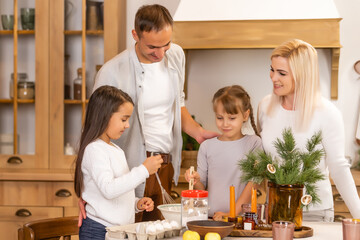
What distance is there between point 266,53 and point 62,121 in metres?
1.41

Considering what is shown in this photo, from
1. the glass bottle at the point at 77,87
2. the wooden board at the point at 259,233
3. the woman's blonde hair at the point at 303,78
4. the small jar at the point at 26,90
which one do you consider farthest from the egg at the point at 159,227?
the small jar at the point at 26,90

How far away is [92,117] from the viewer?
2.12m

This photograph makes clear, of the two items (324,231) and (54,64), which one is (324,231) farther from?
(54,64)

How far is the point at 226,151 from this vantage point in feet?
7.95

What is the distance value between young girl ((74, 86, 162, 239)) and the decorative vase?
1.48 ft

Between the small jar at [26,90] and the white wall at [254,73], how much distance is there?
71 centimetres

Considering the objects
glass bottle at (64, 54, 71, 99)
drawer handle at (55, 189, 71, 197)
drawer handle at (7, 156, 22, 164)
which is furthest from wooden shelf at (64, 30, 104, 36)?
drawer handle at (55, 189, 71, 197)

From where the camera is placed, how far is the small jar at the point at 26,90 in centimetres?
370

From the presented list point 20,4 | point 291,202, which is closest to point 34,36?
point 20,4

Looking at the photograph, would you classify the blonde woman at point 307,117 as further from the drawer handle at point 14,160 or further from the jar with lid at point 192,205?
the drawer handle at point 14,160

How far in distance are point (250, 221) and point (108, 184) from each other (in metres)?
0.49

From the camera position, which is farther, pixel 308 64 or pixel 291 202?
pixel 308 64

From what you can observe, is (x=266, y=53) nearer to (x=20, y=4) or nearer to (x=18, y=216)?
(x=20, y=4)

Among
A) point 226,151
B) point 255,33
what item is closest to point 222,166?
point 226,151
